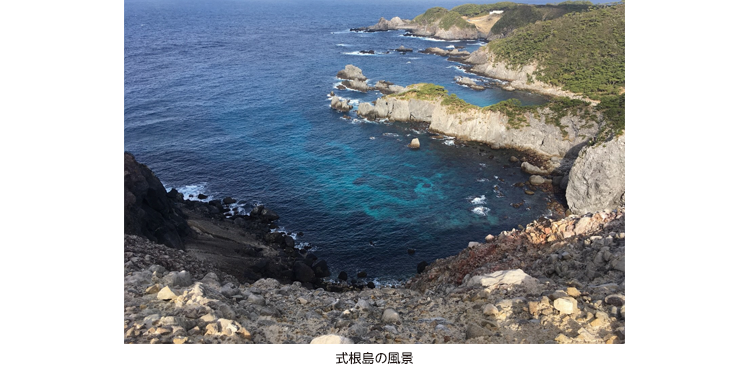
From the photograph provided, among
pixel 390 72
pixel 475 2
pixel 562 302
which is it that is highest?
pixel 475 2

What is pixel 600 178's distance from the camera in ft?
156

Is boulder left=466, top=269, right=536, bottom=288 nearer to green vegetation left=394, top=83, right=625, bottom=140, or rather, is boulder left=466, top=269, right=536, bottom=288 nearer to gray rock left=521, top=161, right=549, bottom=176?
gray rock left=521, top=161, right=549, bottom=176

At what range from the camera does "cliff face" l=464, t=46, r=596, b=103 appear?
311 feet

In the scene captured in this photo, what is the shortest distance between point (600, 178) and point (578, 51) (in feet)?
205

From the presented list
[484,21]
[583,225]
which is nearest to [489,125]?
[583,225]

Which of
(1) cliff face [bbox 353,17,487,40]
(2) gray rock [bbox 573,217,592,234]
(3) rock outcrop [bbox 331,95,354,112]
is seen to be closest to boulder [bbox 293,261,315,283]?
(2) gray rock [bbox 573,217,592,234]

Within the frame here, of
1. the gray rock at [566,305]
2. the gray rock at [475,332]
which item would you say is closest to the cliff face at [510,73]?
the gray rock at [566,305]

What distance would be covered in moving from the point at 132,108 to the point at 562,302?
88596 millimetres

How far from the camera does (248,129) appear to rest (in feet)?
247

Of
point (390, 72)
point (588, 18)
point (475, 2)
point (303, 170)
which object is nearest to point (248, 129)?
point (303, 170)

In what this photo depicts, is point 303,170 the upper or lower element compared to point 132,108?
lower

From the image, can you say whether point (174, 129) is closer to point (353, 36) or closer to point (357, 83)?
point (357, 83)

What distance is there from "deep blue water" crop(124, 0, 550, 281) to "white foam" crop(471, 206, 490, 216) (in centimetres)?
25

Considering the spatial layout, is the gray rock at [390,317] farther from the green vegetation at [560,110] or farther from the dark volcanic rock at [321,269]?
the green vegetation at [560,110]
